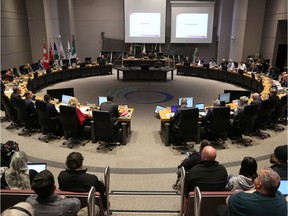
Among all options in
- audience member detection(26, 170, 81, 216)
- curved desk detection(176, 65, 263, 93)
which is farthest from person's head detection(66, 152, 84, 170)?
Result: curved desk detection(176, 65, 263, 93)

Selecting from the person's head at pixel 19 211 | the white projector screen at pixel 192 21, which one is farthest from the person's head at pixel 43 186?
the white projector screen at pixel 192 21

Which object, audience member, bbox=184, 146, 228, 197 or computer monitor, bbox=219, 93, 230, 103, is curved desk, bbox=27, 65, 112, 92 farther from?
audience member, bbox=184, 146, 228, 197

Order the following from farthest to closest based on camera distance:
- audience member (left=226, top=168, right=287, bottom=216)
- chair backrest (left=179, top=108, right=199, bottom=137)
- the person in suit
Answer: the person in suit
chair backrest (left=179, top=108, right=199, bottom=137)
audience member (left=226, top=168, right=287, bottom=216)

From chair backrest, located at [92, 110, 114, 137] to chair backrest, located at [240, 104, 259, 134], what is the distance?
337 cm

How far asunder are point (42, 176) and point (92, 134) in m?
4.42

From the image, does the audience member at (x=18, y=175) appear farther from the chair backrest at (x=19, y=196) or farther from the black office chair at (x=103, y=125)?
the black office chair at (x=103, y=125)

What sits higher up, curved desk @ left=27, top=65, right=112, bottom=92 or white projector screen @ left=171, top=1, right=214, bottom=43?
white projector screen @ left=171, top=1, right=214, bottom=43

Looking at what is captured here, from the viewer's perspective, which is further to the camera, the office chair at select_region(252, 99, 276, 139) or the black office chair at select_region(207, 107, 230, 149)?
the office chair at select_region(252, 99, 276, 139)

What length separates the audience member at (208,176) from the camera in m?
3.59

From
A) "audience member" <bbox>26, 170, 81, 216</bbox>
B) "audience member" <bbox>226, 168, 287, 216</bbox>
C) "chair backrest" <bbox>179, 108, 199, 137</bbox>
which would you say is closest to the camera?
"audience member" <bbox>226, 168, 287, 216</bbox>

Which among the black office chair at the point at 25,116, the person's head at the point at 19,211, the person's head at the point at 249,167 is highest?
the person's head at the point at 19,211

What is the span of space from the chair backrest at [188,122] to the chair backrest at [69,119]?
8.64 feet

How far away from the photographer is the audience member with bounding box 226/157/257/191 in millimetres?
3547

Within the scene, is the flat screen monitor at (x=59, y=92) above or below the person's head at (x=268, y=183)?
below
